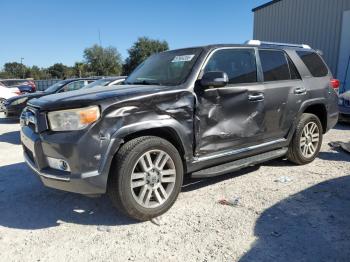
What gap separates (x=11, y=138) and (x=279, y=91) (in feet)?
23.4

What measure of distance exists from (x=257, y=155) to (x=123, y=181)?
6.94 ft

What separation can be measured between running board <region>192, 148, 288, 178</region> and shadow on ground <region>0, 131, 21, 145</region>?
580 cm

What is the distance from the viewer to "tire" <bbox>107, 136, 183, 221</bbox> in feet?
10.9

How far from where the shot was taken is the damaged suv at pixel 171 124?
3217mm

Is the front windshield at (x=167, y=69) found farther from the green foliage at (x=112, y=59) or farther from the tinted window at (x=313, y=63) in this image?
the green foliage at (x=112, y=59)

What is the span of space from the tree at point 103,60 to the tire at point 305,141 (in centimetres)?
7001

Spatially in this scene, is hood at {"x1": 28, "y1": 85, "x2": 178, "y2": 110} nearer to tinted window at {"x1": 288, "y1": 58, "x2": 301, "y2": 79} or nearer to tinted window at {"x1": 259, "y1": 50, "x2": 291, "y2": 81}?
tinted window at {"x1": 259, "y1": 50, "x2": 291, "y2": 81}

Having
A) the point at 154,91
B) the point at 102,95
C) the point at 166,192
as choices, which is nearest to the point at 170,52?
the point at 154,91

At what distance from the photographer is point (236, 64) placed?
14.5 feet

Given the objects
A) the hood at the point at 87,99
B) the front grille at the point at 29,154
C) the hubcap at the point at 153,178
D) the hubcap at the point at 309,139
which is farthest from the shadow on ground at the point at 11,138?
the hubcap at the point at 309,139

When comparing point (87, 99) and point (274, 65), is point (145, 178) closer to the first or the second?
point (87, 99)

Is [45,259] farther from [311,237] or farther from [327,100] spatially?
[327,100]

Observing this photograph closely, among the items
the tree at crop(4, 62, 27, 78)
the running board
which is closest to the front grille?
the running board

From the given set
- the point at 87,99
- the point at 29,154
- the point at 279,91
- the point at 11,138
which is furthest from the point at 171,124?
the point at 11,138
